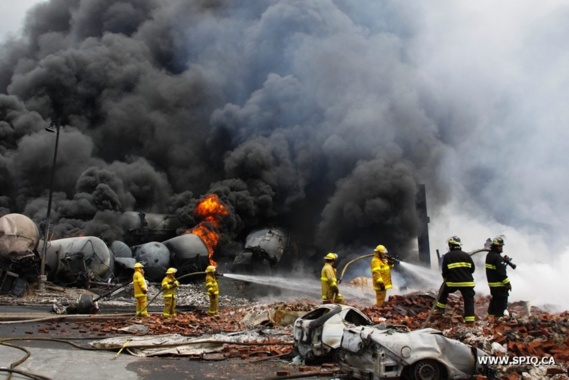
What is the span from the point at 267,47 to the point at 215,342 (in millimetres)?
42327

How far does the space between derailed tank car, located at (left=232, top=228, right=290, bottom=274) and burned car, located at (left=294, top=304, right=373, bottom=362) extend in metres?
24.1

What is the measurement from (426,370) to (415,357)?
7.3 inches

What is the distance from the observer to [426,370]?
182 inches

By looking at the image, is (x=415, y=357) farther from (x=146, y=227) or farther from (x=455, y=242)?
(x=146, y=227)

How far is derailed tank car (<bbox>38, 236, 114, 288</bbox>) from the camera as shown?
74.4 feet

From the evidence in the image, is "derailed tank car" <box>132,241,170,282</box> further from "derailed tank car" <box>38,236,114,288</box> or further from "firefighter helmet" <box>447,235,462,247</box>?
"firefighter helmet" <box>447,235,462,247</box>

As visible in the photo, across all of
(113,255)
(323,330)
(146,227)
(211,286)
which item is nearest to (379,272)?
(211,286)

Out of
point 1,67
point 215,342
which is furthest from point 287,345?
point 1,67

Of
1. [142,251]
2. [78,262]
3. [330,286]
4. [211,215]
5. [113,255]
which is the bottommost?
[330,286]

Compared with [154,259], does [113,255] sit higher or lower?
higher

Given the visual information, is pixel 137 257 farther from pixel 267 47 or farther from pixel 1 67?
pixel 1 67

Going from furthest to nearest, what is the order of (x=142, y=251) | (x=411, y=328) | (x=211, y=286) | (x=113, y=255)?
(x=142, y=251)
(x=113, y=255)
(x=211, y=286)
(x=411, y=328)

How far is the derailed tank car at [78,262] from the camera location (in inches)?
893

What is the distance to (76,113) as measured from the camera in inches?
1748
